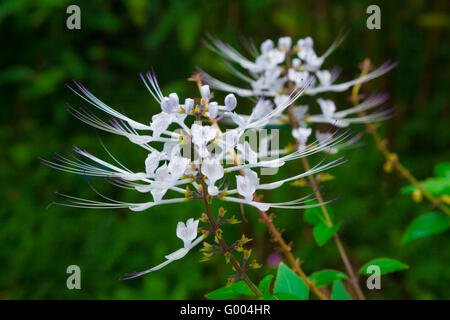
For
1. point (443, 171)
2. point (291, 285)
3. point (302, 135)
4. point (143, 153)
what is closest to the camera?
point (291, 285)

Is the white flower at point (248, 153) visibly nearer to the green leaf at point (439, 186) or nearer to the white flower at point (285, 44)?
the white flower at point (285, 44)

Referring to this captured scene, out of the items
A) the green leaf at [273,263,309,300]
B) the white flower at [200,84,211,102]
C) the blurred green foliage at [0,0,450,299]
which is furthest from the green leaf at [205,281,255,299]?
the blurred green foliage at [0,0,450,299]

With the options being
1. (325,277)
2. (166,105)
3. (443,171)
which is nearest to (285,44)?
(166,105)

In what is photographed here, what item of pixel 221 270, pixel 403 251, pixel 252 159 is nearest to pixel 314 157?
pixel 403 251

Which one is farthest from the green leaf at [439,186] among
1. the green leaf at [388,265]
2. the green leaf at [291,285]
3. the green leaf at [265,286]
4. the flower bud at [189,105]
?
the flower bud at [189,105]

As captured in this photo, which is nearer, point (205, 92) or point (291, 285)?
point (205, 92)

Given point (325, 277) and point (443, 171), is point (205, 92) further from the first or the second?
point (443, 171)

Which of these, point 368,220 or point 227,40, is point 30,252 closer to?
point 227,40
